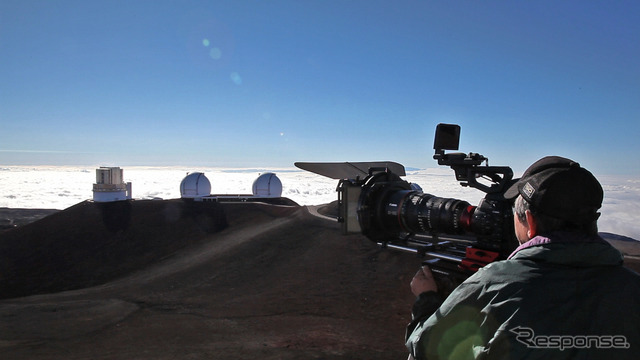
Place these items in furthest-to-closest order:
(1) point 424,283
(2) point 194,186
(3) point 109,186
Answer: (2) point 194,186, (3) point 109,186, (1) point 424,283

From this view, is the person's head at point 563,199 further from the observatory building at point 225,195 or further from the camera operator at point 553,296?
the observatory building at point 225,195

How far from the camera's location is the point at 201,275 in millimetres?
Result: 16406

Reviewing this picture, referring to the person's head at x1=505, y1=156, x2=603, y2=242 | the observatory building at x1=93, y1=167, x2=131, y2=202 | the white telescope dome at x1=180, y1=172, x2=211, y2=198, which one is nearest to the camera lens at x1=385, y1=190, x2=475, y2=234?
the person's head at x1=505, y1=156, x2=603, y2=242

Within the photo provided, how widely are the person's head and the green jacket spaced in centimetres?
8

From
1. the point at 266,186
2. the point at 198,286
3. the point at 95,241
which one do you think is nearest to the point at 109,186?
the point at 95,241

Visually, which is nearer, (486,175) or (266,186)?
(486,175)

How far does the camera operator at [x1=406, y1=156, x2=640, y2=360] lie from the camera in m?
1.79

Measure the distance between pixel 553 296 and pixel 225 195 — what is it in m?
32.3

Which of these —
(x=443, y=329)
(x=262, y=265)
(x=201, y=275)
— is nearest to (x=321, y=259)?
(x=262, y=265)

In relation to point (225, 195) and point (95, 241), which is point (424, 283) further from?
point (225, 195)

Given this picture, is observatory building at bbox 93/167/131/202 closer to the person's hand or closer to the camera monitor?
the camera monitor

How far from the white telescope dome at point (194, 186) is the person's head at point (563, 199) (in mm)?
30974

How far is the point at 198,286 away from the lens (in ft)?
50.0

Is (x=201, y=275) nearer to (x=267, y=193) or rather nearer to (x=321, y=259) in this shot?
(x=321, y=259)
